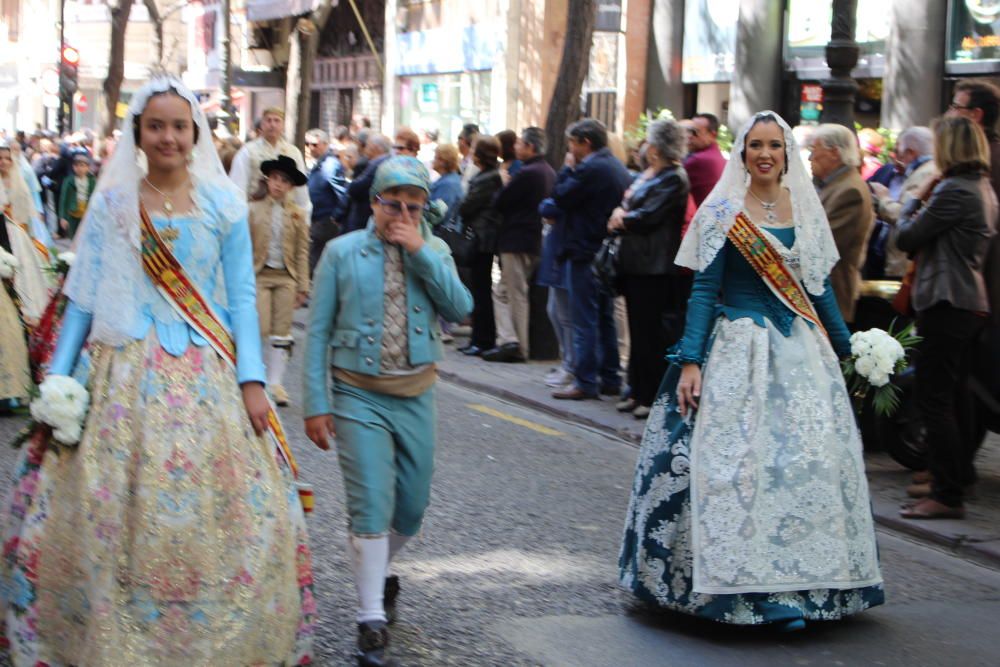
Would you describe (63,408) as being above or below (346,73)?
below

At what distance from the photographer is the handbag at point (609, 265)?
33.3 ft

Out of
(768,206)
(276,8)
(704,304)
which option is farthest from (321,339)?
(276,8)

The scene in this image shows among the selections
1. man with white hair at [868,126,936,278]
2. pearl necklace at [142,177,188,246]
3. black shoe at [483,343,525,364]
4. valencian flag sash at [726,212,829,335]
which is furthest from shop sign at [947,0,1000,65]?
pearl necklace at [142,177,188,246]

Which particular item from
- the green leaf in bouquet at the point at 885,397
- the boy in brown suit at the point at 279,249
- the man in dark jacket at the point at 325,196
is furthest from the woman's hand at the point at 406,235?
the man in dark jacket at the point at 325,196

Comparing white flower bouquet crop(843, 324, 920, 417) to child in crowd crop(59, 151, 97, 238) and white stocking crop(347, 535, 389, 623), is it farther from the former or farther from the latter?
child in crowd crop(59, 151, 97, 238)

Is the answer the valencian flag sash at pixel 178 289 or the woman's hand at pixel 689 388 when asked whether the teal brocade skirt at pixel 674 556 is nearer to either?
the woman's hand at pixel 689 388

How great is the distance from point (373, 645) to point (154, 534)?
3.13 feet

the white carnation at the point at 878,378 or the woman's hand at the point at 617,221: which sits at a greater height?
the woman's hand at the point at 617,221

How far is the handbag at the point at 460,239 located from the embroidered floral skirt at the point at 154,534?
324 inches

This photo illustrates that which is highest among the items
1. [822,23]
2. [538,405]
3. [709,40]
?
[822,23]

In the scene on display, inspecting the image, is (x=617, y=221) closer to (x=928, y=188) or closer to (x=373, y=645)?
(x=928, y=188)

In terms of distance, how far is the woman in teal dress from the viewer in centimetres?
534

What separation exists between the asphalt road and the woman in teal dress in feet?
0.54

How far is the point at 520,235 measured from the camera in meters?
12.4
